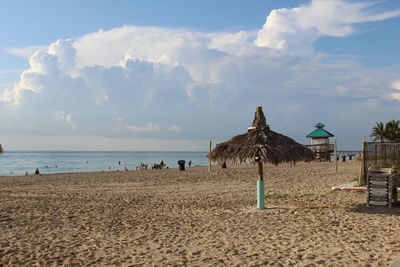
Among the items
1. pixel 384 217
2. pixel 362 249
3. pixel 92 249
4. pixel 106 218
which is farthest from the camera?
pixel 106 218

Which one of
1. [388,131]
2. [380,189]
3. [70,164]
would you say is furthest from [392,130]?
[70,164]

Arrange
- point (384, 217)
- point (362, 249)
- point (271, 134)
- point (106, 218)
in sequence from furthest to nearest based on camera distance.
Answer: point (271, 134) → point (106, 218) → point (384, 217) → point (362, 249)

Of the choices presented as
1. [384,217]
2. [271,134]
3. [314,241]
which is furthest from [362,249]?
[271,134]

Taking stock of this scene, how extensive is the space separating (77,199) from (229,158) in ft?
18.2

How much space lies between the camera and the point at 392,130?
47000 millimetres

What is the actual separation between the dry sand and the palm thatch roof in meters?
1.26

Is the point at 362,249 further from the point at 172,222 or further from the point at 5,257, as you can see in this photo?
the point at 5,257

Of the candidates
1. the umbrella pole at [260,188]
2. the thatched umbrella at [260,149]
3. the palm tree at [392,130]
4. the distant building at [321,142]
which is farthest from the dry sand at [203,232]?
the palm tree at [392,130]

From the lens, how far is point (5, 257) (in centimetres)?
595

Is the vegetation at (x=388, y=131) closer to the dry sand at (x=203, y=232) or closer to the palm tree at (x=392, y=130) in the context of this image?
the palm tree at (x=392, y=130)

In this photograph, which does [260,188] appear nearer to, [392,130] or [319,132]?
[319,132]

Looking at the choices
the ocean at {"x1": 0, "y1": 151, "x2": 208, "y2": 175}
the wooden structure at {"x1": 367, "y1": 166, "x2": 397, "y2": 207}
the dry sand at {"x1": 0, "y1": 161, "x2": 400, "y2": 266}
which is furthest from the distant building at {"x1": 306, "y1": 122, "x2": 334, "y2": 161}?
the wooden structure at {"x1": 367, "y1": 166, "x2": 397, "y2": 207}

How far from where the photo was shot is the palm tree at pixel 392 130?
46.1m

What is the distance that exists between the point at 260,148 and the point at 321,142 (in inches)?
1267
